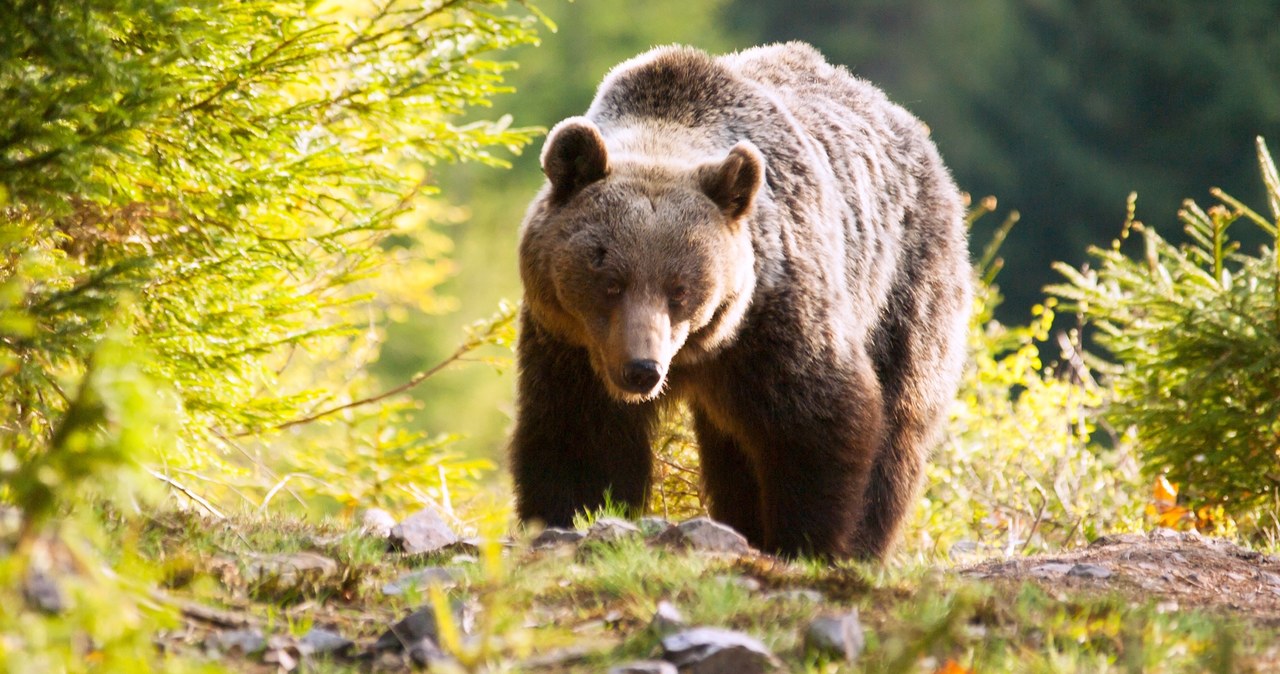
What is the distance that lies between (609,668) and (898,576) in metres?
1.21

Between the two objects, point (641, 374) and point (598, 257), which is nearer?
point (641, 374)

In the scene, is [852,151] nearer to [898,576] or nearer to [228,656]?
[898,576]

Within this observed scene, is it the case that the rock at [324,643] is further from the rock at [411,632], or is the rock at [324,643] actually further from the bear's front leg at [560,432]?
the bear's front leg at [560,432]

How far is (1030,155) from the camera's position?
29781mm

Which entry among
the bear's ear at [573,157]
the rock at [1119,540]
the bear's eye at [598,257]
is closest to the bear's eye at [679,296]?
the bear's eye at [598,257]

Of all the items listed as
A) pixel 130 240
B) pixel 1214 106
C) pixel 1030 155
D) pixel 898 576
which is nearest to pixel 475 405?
pixel 1030 155

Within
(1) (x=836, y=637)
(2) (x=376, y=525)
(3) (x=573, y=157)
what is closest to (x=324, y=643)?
(1) (x=836, y=637)

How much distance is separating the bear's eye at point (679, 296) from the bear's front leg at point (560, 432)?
0.56 metres

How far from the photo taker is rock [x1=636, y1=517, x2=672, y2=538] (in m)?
3.99

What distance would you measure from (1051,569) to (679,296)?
1.48 m

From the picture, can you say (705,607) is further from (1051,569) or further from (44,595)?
(1051,569)

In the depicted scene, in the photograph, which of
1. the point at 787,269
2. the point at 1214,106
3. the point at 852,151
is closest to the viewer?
the point at 787,269

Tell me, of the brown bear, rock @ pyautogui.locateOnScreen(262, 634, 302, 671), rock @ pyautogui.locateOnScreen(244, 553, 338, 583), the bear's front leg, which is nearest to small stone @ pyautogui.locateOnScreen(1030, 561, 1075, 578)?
the brown bear

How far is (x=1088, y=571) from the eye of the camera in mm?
4184
